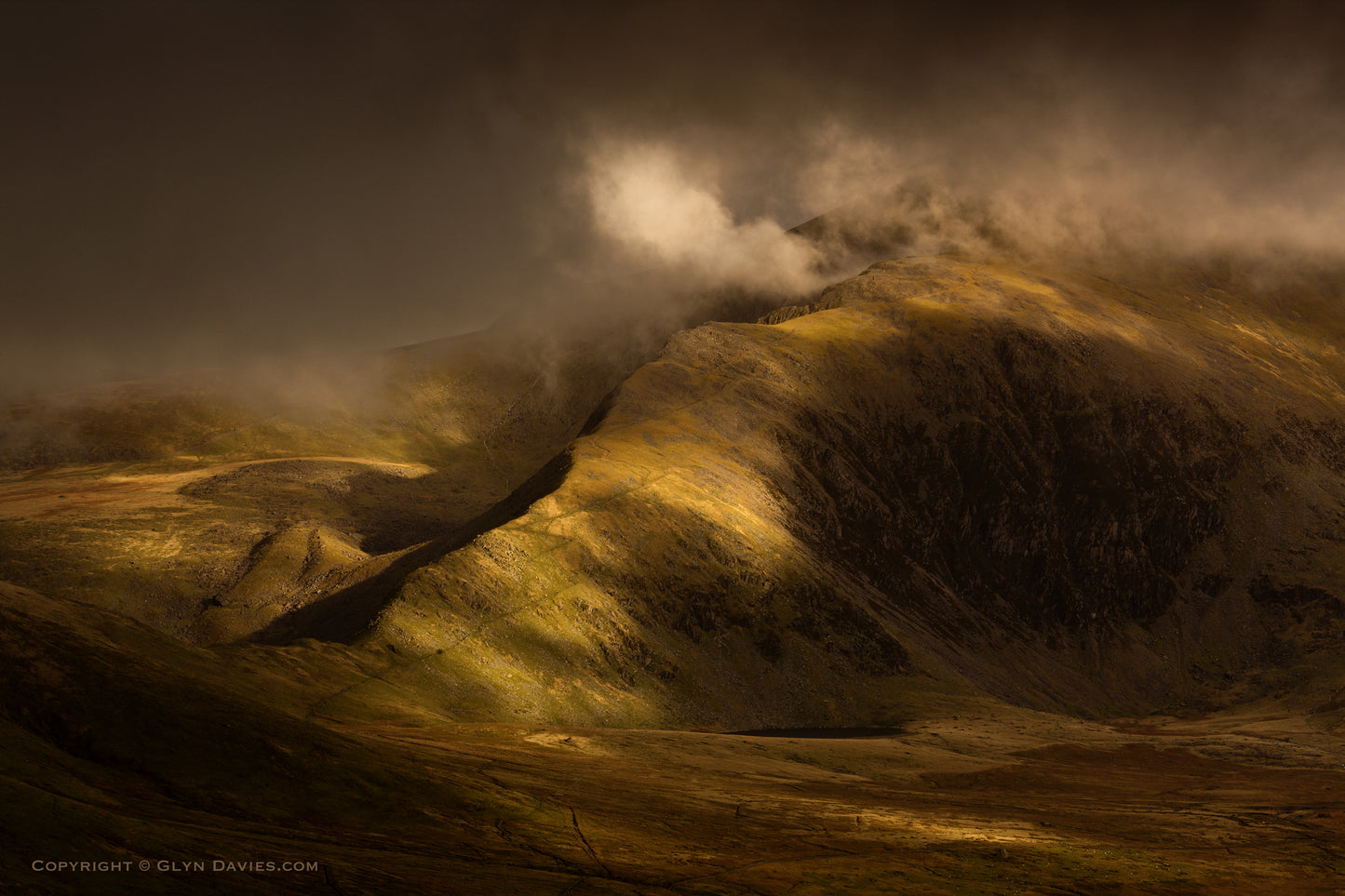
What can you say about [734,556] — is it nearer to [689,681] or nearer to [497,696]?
[689,681]

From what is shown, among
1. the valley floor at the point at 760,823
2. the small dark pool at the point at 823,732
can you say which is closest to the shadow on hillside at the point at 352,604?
the valley floor at the point at 760,823

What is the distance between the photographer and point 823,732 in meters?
171

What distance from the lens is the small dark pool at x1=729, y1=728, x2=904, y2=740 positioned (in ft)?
542

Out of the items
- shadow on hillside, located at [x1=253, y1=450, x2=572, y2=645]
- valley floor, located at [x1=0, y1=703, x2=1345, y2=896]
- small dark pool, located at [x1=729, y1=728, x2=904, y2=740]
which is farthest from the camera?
shadow on hillside, located at [x1=253, y1=450, x2=572, y2=645]

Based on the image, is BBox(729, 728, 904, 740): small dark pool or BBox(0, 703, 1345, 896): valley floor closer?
BBox(0, 703, 1345, 896): valley floor

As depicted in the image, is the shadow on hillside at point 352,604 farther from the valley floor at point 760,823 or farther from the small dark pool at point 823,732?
the small dark pool at point 823,732

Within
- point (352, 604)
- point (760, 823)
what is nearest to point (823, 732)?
point (760, 823)

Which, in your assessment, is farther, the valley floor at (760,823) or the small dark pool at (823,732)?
the small dark pool at (823,732)

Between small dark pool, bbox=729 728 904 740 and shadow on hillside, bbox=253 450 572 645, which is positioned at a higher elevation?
shadow on hillside, bbox=253 450 572 645

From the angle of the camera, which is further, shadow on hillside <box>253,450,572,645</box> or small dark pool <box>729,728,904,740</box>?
shadow on hillside <box>253,450,572,645</box>

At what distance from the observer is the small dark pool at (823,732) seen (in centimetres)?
16530

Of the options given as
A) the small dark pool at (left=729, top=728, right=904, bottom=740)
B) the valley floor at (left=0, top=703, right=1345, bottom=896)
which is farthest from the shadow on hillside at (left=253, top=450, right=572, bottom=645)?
the small dark pool at (left=729, top=728, right=904, bottom=740)

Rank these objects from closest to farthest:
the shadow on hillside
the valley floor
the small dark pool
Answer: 1. the valley floor
2. the small dark pool
3. the shadow on hillside

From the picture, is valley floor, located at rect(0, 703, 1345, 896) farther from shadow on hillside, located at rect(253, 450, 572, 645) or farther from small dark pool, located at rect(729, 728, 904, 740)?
shadow on hillside, located at rect(253, 450, 572, 645)
